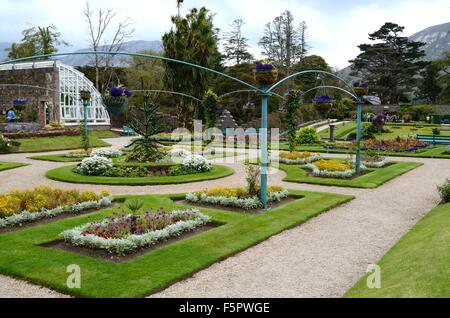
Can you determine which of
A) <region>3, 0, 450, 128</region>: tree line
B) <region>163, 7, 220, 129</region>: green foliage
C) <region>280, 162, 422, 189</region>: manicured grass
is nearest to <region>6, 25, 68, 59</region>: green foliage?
<region>3, 0, 450, 128</region>: tree line

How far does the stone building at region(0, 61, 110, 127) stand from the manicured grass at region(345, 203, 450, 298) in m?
35.2

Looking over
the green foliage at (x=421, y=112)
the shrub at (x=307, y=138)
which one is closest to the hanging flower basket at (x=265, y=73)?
the shrub at (x=307, y=138)

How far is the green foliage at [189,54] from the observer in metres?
39.2

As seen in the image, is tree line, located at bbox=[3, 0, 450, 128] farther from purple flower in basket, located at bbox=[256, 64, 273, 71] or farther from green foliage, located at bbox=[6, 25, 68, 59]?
purple flower in basket, located at bbox=[256, 64, 273, 71]

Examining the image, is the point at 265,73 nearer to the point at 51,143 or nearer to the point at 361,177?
the point at 361,177

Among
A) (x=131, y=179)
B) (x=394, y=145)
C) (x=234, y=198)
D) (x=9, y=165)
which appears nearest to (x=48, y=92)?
(x=9, y=165)

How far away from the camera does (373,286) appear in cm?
564

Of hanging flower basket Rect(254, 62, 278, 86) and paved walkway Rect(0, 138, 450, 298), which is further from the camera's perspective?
hanging flower basket Rect(254, 62, 278, 86)

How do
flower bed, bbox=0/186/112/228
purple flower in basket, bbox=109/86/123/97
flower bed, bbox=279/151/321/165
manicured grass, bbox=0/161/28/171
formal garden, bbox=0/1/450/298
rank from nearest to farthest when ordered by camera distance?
1. formal garden, bbox=0/1/450/298
2. flower bed, bbox=0/186/112/228
3. purple flower in basket, bbox=109/86/123/97
4. manicured grass, bbox=0/161/28/171
5. flower bed, bbox=279/151/321/165

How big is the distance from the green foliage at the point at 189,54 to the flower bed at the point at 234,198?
1116 inches

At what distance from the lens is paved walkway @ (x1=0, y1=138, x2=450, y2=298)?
19.5ft
